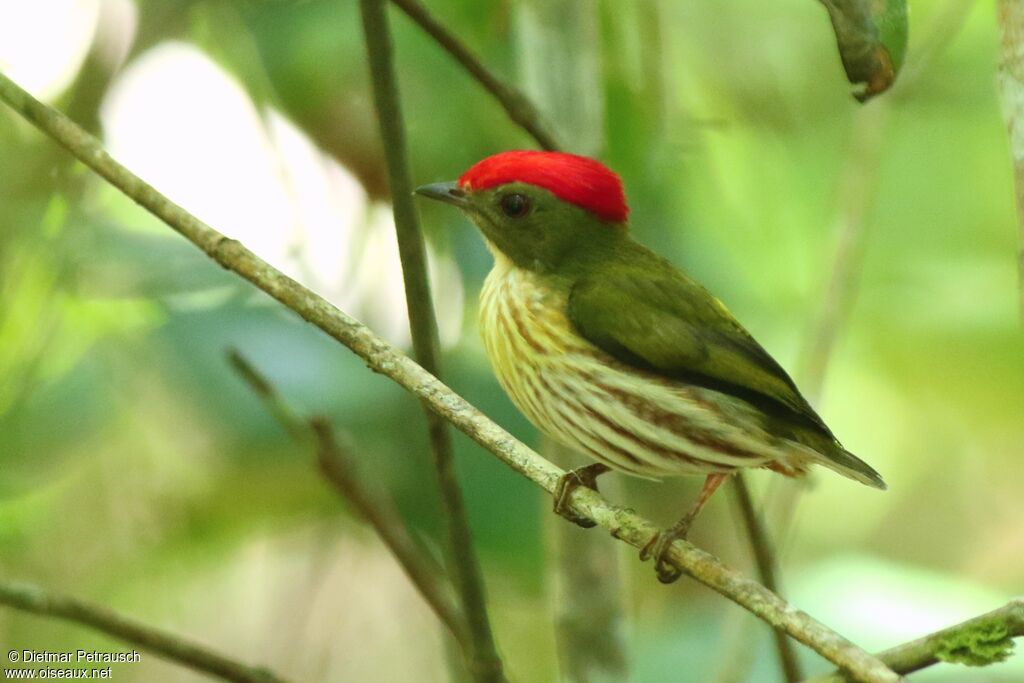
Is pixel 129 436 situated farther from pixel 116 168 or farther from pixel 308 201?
pixel 116 168

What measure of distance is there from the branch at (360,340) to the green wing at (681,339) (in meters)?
0.49

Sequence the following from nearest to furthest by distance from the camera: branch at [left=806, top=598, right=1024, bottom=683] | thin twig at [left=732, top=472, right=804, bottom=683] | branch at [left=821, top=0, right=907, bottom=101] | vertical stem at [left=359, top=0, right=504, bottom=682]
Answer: branch at [left=806, top=598, right=1024, bottom=683] < branch at [left=821, top=0, right=907, bottom=101] < vertical stem at [left=359, top=0, right=504, bottom=682] < thin twig at [left=732, top=472, right=804, bottom=683]

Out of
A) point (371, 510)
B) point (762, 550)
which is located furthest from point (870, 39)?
point (371, 510)

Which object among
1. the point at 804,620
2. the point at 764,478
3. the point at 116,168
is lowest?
A: the point at 764,478

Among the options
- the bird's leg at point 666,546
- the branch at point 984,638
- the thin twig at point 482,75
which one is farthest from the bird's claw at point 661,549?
the thin twig at point 482,75

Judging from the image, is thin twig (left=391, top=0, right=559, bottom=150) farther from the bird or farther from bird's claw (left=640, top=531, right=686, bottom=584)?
bird's claw (left=640, top=531, right=686, bottom=584)

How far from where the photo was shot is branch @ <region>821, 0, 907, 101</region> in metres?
2.23

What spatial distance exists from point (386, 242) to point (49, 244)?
3.58ft

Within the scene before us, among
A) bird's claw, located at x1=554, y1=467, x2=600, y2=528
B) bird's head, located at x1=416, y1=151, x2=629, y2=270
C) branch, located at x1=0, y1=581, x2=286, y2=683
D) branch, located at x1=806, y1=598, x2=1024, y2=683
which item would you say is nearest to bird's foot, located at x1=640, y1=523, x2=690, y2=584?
bird's claw, located at x1=554, y1=467, x2=600, y2=528

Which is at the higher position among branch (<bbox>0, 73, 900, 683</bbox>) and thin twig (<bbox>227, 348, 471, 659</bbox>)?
branch (<bbox>0, 73, 900, 683</bbox>)

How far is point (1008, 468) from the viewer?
628cm

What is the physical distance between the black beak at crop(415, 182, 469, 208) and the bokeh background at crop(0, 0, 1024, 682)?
373 mm

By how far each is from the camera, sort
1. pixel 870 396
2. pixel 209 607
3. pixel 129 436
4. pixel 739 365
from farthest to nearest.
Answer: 1. pixel 870 396
2. pixel 209 607
3. pixel 129 436
4. pixel 739 365

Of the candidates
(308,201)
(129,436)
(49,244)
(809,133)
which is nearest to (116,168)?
(49,244)
